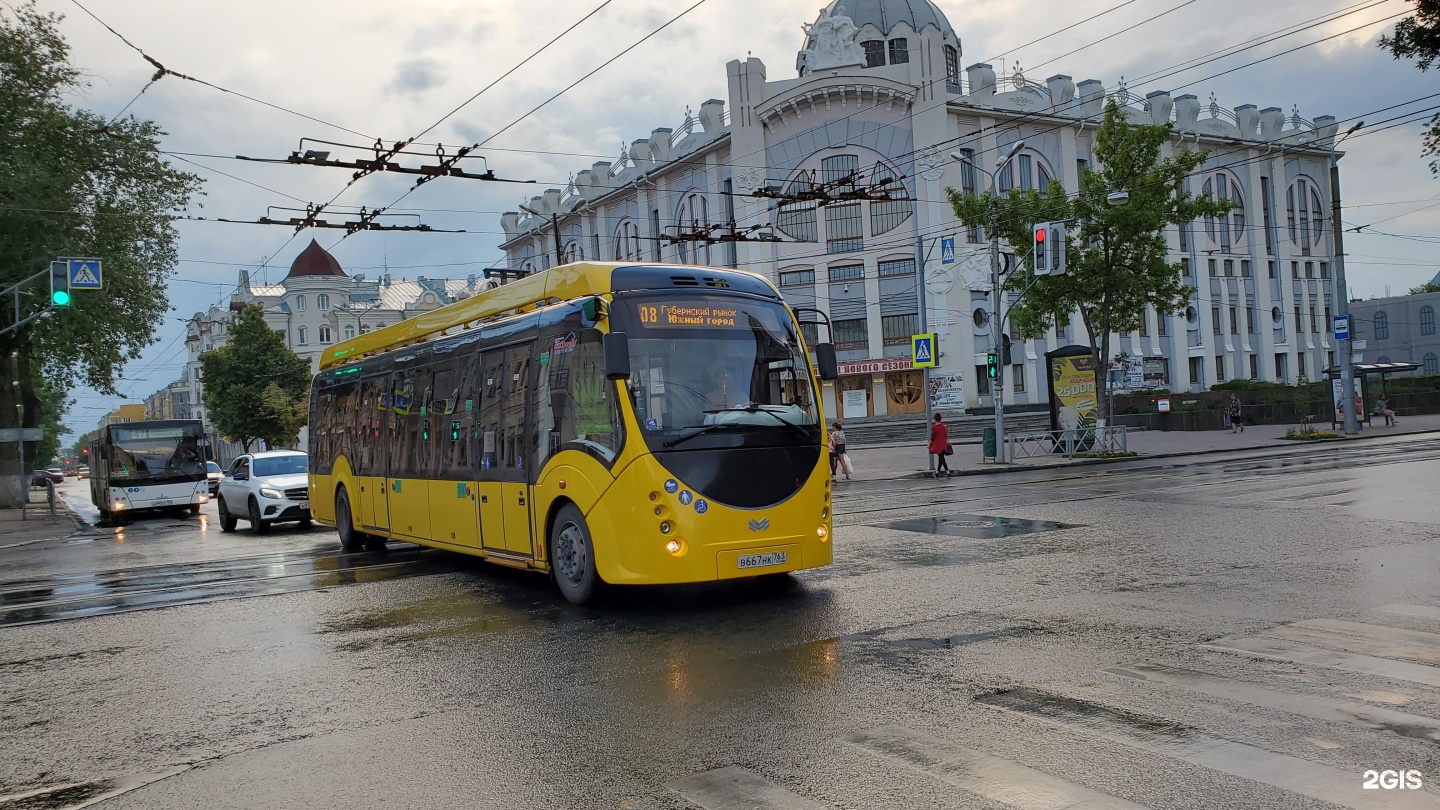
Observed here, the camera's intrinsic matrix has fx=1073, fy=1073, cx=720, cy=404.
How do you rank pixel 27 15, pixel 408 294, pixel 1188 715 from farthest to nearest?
pixel 408 294 < pixel 27 15 < pixel 1188 715

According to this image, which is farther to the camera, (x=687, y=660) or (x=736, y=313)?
(x=736, y=313)

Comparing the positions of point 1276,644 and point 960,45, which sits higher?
point 960,45

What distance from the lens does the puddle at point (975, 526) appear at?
45.2 ft

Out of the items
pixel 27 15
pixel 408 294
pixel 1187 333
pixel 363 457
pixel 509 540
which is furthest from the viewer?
pixel 408 294

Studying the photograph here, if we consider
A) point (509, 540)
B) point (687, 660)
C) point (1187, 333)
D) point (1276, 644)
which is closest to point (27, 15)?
point (509, 540)

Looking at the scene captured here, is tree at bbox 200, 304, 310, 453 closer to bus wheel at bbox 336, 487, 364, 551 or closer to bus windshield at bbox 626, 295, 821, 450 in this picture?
bus wheel at bbox 336, 487, 364, 551

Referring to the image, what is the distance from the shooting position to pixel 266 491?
21781mm

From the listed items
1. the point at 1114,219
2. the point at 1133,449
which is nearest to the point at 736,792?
the point at 1114,219

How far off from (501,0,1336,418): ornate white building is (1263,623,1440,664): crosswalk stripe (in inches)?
1699

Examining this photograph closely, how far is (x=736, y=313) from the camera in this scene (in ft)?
32.2

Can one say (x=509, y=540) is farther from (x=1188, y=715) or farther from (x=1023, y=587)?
(x=1188, y=715)

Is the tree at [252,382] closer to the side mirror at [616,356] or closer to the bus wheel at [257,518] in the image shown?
the bus wheel at [257,518]

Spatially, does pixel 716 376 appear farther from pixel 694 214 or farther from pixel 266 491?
pixel 694 214

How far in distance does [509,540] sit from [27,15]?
31.9 meters
